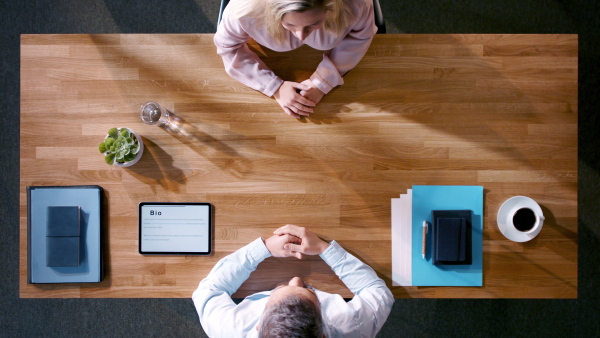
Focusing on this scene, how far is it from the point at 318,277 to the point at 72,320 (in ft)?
5.69

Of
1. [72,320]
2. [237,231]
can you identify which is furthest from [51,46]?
[72,320]

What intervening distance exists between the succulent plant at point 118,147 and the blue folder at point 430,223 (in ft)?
3.39

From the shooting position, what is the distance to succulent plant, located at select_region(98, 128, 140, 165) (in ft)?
4.10

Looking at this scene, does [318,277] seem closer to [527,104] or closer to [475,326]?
[527,104]

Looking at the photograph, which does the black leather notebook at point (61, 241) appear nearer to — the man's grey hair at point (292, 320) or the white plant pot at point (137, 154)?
the white plant pot at point (137, 154)

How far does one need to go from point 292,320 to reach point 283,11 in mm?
884

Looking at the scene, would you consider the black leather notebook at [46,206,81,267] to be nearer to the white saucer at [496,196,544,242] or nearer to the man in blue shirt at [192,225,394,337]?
the man in blue shirt at [192,225,394,337]

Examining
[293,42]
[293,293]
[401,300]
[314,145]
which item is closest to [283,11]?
[293,42]

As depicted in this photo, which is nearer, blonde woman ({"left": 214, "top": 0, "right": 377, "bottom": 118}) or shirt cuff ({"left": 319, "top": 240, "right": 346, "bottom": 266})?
blonde woman ({"left": 214, "top": 0, "right": 377, "bottom": 118})

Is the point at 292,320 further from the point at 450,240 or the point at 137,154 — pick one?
the point at 137,154

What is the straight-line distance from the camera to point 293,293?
3.86 ft

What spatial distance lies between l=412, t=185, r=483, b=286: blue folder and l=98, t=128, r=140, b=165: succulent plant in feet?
3.39

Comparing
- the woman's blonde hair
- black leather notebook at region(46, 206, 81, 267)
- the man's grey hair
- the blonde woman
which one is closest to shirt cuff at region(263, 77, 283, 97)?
the blonde woman

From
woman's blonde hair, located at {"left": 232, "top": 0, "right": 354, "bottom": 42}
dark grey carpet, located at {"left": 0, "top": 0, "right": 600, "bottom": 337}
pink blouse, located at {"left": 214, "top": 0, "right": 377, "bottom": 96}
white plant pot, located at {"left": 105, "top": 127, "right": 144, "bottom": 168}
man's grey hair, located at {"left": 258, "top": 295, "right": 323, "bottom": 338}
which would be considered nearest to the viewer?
woman's blonde hair, located at {"left": 232, "top": 0, "right": 354, "bottom": 42}
